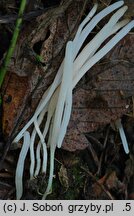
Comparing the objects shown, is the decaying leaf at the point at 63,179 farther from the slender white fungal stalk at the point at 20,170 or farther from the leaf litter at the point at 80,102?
the slender white fungal stalk at the point at 20,170

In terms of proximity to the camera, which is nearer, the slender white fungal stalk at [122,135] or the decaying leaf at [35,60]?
the decaying leaf at [35,60]

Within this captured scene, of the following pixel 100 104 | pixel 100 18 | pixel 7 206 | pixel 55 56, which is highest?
pixel 100 18

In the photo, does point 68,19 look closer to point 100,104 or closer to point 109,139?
point 100,104

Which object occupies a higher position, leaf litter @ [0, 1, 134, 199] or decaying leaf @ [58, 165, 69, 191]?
leaf litter @ [0, 1, 134, 199]

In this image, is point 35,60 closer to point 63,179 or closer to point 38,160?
point 38,160

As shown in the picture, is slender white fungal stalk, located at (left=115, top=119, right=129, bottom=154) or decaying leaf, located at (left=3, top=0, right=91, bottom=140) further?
slender white fungal stalk, located at (left=115, top=119, right=129, bottom=154)

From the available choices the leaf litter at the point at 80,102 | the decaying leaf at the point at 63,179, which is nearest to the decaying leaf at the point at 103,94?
the leaf litter at the point at 80,102

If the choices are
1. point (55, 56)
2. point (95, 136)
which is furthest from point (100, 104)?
point (55, 56)

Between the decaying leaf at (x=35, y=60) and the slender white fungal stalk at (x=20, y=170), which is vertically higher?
the decaying leaf at (x=35, y=60)

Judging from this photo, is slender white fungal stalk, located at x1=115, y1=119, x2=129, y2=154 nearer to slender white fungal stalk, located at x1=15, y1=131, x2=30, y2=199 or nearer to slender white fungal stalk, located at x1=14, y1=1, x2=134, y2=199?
slender white fungal stalk, located at x1=14, y1=1, x2=134, y2=199

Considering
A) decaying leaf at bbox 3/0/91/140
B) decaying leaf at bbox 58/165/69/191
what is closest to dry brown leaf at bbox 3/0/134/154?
decaying leaf at bbox 3/0/91/140

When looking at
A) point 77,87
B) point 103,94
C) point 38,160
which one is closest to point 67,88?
point 77,87
